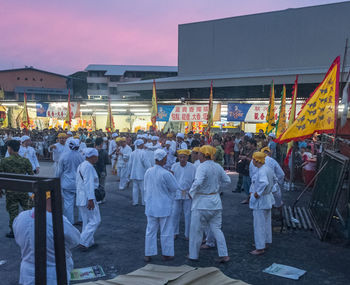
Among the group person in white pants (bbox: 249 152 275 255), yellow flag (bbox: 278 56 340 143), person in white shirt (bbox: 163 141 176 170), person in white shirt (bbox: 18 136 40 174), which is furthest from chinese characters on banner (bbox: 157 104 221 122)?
person in white pants (bbox: 249 152 275 255)

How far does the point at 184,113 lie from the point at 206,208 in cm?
1315

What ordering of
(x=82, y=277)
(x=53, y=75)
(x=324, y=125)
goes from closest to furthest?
1. (x=82, y=277)
2. (x=324, y=125)
3. (x=53, y=75)

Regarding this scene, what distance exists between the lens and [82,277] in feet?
15.3

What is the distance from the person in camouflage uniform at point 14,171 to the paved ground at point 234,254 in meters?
0.67

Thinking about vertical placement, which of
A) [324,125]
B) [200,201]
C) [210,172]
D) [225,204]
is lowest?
[225,204]

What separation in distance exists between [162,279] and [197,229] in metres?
2.05

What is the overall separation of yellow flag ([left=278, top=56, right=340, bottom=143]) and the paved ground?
2.18m

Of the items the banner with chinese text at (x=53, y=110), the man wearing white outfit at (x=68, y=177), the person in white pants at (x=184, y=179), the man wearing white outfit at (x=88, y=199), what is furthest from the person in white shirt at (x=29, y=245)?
the banner with chinese text at (x=53, y=110)

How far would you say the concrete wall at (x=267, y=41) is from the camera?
70.8 feet

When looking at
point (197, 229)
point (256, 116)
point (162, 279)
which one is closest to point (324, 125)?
point (197, 229)

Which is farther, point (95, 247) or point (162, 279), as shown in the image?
point (95, 247)

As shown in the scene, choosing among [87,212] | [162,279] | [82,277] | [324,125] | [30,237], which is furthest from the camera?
[324,125]

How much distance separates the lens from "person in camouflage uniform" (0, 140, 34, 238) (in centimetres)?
580

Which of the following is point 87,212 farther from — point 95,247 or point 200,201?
point 200,201
